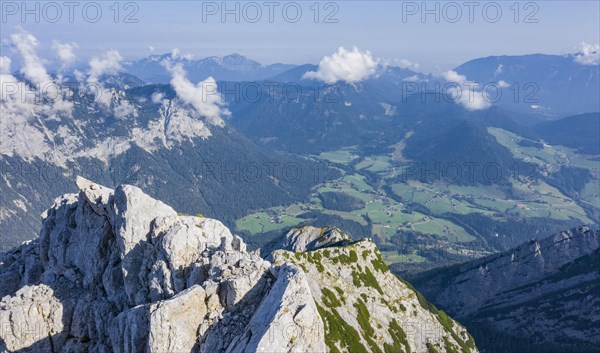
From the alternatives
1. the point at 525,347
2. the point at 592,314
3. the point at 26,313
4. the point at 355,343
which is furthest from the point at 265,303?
the point at 592,314

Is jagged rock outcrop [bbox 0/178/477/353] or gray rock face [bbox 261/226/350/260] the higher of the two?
jagged rock outcrop [bbox 0/178/477/353]

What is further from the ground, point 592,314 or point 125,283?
point 125,283

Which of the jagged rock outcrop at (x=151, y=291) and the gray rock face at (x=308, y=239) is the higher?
the jagged rock outcrop at (x=151, y=291)

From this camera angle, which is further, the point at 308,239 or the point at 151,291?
the point at 308,239

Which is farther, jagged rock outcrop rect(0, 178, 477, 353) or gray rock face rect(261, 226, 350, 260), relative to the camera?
gray rock face rect(261, 226, 350, 260)

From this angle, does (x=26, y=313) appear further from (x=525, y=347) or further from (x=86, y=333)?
(x=525, y=347)

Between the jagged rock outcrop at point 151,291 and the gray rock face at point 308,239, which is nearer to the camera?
the jagged rock outcrop at point 151,291

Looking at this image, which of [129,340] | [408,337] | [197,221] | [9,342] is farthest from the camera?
[408,337]

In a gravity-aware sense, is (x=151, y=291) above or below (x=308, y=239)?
above
